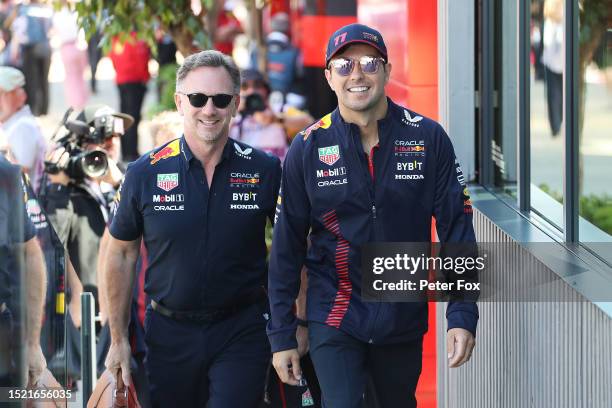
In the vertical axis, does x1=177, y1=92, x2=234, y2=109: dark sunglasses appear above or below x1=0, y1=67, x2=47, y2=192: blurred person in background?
below

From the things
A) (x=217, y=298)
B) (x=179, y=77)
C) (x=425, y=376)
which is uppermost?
(x=179, y=77)

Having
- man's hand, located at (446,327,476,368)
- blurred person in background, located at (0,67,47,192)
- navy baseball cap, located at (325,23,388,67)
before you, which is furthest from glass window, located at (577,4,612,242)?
blurred person in background, located at (0,67,47,192)

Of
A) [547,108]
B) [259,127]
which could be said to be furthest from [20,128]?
[547,108]

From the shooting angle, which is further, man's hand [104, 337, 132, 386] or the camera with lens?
the camera with lens

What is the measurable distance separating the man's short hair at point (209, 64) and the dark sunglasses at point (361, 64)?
724 millimetres

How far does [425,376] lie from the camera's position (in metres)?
7.56

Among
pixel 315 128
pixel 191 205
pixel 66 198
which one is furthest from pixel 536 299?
pixel 66 198

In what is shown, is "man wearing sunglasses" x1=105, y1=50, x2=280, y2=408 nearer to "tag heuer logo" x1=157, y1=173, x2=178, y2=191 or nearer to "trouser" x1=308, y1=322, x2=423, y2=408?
"tag heuer logo" x1=157, y1=173, x2=178, y2=191

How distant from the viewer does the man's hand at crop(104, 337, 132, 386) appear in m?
5.44

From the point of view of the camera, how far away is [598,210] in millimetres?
4832

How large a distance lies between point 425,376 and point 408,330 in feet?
9.08

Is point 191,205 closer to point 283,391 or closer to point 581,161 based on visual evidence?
point 283,391

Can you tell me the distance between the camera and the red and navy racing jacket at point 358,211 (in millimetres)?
4793

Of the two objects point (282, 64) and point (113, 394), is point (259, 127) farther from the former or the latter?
point (282, 64)
